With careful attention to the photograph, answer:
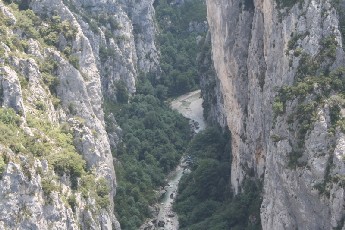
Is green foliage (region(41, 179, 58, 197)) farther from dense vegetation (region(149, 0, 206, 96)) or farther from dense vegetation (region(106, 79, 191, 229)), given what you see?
dense vegetation (region(149, 0, 206, 96))

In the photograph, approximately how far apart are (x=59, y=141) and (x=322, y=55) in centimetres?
3471

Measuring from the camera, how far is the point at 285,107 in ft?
262

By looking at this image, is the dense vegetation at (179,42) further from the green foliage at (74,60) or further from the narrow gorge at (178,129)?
the green foliage at (74,60)

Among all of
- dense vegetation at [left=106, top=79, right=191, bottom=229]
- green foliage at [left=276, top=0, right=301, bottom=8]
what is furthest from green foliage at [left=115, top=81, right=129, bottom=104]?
green foliage at [left=276, top=0, right=301, bottom=8]

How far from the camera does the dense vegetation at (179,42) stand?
164 m

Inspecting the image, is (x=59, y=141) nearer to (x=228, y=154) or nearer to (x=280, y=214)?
(x=280, y=214)

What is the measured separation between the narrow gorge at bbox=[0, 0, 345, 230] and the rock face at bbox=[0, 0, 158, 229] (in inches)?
7.3

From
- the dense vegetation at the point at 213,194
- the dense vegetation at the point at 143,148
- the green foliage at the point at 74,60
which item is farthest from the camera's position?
the dense vegetation at the point at 143,148

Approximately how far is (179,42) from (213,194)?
7324cm

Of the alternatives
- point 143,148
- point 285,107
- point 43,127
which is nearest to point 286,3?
point 285,107

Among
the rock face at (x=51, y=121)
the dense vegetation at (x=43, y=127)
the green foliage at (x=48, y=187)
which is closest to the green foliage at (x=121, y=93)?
the rock face at (x=51, y=121)

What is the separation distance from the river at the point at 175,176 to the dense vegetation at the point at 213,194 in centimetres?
178

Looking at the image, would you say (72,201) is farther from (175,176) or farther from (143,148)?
(143,148)

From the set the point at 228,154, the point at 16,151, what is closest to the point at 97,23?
the point at 228,154
